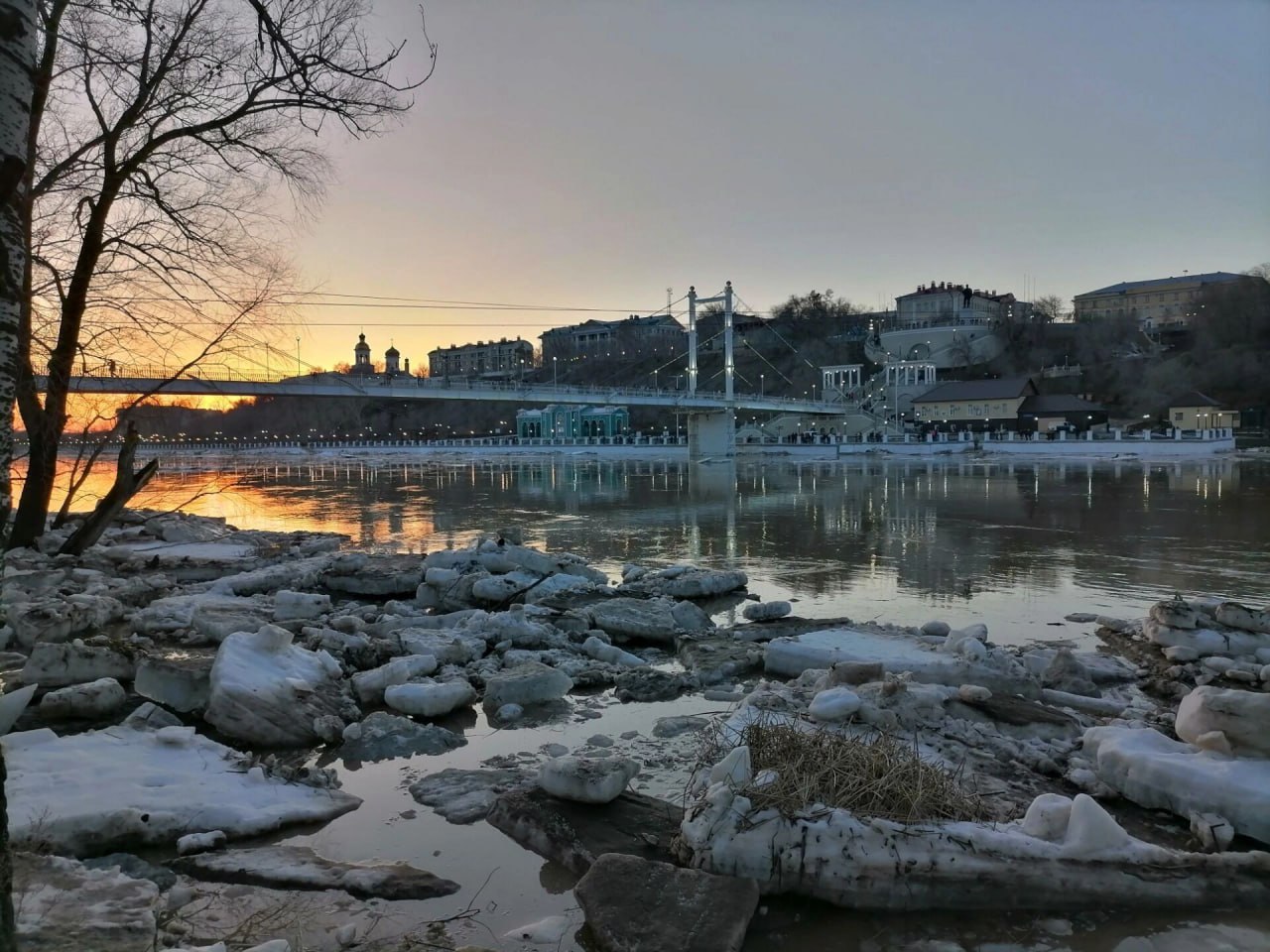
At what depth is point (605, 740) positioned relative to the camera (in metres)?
5.04

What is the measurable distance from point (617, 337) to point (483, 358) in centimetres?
3279

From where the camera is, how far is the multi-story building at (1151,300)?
330 feet

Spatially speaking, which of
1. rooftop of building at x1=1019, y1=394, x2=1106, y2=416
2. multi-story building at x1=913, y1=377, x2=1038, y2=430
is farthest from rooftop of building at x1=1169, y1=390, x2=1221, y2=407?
multi-story building at x1=913, y1=377, x2=1038, y2=430

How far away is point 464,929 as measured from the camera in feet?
10.1

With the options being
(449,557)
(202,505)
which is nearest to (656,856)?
(449,557)

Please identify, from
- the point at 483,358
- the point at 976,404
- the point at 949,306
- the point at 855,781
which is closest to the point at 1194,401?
the point at 976,404

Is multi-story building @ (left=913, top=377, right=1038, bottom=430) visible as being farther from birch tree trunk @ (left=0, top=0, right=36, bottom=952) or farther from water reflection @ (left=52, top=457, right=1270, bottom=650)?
birch tree trunk @ (left=0, top=0, right=36, bottom=952)

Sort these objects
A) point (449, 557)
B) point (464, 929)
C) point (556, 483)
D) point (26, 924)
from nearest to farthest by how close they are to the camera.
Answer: point (26, 924) < point (464, 929) < point (449, 557) < point (556, 483)

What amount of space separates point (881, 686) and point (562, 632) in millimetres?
3168

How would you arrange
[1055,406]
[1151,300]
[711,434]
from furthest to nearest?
[1151,300]
[1055,406]
[711,434]

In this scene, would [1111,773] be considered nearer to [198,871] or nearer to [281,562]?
[198,871]

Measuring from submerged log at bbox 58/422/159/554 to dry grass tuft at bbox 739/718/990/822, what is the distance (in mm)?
10385

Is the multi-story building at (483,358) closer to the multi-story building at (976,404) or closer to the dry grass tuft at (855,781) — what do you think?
the multi-story building at (976,404)

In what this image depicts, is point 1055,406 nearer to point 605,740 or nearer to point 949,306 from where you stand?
point 949,306
